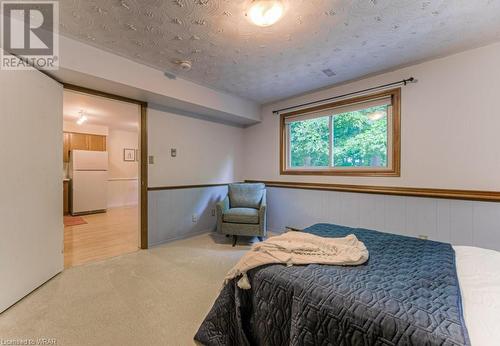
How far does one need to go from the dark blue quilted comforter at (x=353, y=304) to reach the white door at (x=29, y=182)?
171 cm

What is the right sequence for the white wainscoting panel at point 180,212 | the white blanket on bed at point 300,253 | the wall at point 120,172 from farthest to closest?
1. the wall at point 120,172
2. the white wainscoting panel at point 180,212
3. the white blanket on bed at point 300,253

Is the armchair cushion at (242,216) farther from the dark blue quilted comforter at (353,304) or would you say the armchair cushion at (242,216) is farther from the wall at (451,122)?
the dark blue quilted comforter at (353,304)

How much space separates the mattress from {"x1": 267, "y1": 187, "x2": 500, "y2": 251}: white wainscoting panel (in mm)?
1100

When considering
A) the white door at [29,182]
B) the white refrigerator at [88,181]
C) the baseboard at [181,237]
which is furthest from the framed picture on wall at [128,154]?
the white door at [29,182]

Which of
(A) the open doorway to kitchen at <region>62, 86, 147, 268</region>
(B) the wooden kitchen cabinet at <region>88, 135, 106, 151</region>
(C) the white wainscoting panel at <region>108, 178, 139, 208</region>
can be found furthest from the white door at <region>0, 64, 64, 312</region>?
(C) the white wainscoting panel at <region>108, 178, 139, 208</region>

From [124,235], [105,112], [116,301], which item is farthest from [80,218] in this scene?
[116,301]

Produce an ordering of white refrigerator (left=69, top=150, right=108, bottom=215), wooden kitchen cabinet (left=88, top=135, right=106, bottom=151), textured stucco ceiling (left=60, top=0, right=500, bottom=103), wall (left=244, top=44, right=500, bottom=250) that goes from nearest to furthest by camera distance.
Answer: textured stucco ceiling (left=60, top=0, right=500, bottom=103) → wall (left=244, top=44, right=500, bottom=250) → white refrigerator (left=69, top=150, right=108, bottom=215) → wooden kitchen cabinet (left=88, top=135, right=106, bottom=151)

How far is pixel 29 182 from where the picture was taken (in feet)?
6.53

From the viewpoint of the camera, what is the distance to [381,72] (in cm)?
281

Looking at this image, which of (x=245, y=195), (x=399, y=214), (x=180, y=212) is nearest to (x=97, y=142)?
(x=180, y=212)

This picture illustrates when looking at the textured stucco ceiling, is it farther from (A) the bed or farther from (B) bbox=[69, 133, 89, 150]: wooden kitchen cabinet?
(B) bbox=[69, 133, 89, 150]: wooden kitchen cabinet

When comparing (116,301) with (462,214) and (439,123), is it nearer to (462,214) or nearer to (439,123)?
(462,214)

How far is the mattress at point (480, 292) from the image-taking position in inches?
29.9

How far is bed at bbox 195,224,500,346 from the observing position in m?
0.81
